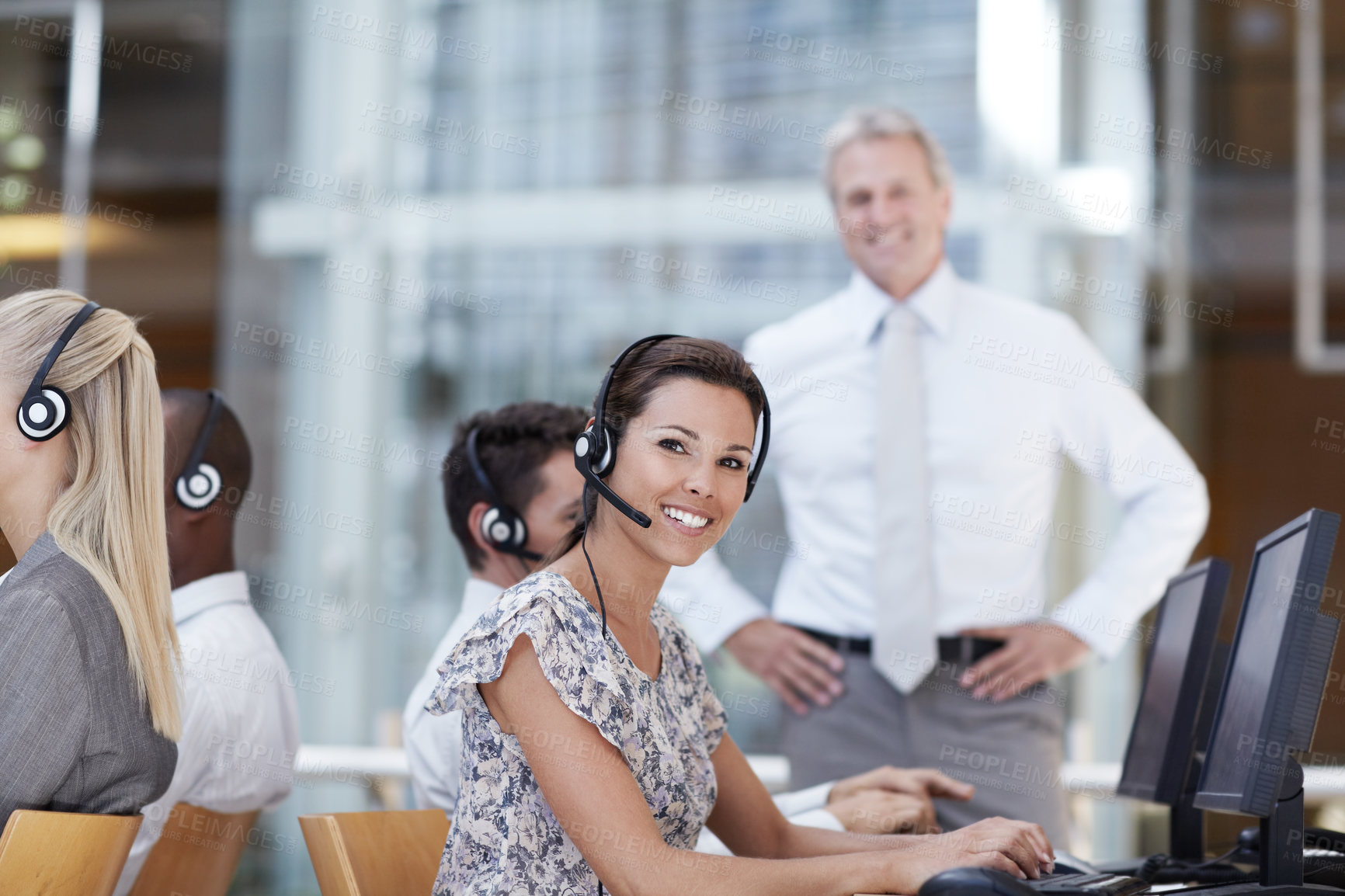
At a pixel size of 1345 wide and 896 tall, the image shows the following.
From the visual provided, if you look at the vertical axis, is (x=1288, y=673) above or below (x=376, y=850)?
above

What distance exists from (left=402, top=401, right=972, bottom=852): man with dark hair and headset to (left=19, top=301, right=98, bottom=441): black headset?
0.67 metres

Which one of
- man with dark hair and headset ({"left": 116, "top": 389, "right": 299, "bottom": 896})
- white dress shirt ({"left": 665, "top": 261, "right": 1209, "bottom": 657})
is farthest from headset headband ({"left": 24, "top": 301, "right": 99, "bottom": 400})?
white dress shirt ({"left": 665, "top": 261, "right": 1209, "bottom": 657})

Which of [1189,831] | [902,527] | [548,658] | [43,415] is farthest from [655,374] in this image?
[902,527]

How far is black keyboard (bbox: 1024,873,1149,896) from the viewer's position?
1329 mm

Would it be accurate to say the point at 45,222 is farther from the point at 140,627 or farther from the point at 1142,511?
the point at 1142,511

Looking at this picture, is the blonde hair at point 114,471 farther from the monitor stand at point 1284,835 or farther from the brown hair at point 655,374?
the monitor stand at point 1284,835

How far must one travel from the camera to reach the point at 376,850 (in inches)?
63.0

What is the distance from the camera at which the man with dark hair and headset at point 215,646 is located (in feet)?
6.31

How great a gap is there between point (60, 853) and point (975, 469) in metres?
1.93

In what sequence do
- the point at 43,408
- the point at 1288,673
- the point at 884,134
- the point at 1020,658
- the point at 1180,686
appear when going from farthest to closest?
the point at 884,134
the point at 1020,658
the point at 1180,686
the point at 43,408
the point at 1288,673

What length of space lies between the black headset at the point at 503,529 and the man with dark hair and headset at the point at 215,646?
0.42 metres

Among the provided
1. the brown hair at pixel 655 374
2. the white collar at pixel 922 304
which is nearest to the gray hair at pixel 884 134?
the white collar at pixel 922 304

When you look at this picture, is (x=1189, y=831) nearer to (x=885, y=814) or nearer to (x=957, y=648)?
(x=885, y=814)

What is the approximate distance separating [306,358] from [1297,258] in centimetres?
333
